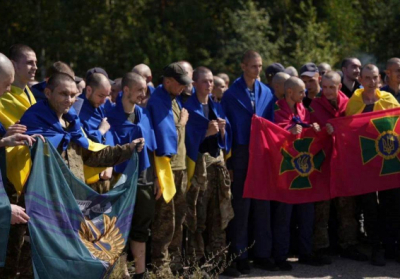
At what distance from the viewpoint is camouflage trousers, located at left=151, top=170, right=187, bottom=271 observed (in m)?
8.08

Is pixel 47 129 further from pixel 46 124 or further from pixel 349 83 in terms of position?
pixel 349 83

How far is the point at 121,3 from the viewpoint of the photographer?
27.9 meters

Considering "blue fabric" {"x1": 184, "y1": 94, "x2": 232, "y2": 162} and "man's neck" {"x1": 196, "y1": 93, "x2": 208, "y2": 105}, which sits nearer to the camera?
"blue fabric" {"x1": 184, "y1": 94, "x2": 232, "y2": 162}

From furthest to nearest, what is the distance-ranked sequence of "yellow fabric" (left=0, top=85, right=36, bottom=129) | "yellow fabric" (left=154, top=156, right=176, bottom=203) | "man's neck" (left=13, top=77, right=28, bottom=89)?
1. "yellow fabric" (left=154, top=156, right=176, bottom=203)
2. "man's neck" (left=13, top=77, right=28, bottom=89)
3. "yellow fabric" (left=0, top=85, right=36, bottom=129)

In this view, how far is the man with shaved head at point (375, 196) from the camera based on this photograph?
9266 millimetres

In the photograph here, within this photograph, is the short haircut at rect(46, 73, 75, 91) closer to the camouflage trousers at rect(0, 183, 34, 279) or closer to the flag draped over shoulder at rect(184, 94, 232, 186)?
the camouflage trousers at rect(0, 183, 34, 279)

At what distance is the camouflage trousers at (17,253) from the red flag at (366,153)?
3989 mm

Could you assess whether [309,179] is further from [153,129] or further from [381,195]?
[153,129]

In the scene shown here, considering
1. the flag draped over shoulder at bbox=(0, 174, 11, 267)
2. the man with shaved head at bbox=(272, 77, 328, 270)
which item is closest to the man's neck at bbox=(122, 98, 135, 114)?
Answer: the flag draped over shoulder at bbox=(0, 174, 11, 267)

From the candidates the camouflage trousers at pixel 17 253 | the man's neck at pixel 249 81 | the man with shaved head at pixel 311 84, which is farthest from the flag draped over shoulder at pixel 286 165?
the camouflage trousers at pixel 17 253

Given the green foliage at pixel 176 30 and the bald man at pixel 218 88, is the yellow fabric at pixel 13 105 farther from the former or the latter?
the green foliage at pixel 176 30

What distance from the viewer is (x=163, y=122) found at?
8.01m

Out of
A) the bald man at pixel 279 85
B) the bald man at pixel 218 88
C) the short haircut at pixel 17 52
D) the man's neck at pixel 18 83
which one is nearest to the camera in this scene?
the man's neck at pixel 18 83

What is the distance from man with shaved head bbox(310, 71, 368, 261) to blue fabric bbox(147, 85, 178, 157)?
2.15 meters
